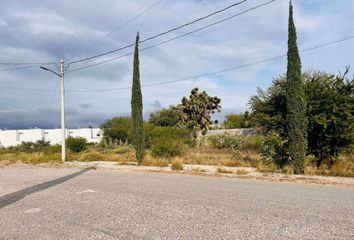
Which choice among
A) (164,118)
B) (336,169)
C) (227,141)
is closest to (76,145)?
(227,141)

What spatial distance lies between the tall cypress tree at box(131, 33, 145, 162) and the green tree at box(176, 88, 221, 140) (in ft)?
79.4

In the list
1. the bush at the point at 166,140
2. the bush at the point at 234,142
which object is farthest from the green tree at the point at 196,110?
the bush at the point at 234,142

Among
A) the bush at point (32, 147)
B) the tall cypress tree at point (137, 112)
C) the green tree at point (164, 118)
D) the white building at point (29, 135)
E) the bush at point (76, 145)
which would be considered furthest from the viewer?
the white building at point (29, 135)

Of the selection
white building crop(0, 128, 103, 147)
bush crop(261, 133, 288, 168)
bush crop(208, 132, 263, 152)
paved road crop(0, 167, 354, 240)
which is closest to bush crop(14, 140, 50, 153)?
bush crop(208, 132, 263, 152)

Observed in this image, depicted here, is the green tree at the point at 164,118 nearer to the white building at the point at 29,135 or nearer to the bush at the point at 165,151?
the white building at the point at 29,135

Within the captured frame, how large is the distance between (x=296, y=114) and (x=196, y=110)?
105 feet

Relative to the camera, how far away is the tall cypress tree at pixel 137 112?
77.6 feet

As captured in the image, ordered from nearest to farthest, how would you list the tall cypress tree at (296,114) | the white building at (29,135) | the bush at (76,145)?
the tall cypress tree at (296,114) → the bush at (76,145) → the white building at (29,135)

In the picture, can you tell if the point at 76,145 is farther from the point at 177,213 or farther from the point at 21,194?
the point at 177,213

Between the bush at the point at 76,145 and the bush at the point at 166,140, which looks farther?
the bush at the point at 76,145

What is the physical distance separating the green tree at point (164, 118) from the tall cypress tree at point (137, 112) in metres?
45.5

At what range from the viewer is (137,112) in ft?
78.2

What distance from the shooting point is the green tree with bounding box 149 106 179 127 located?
70.5 m

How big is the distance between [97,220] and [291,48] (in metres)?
13.1
